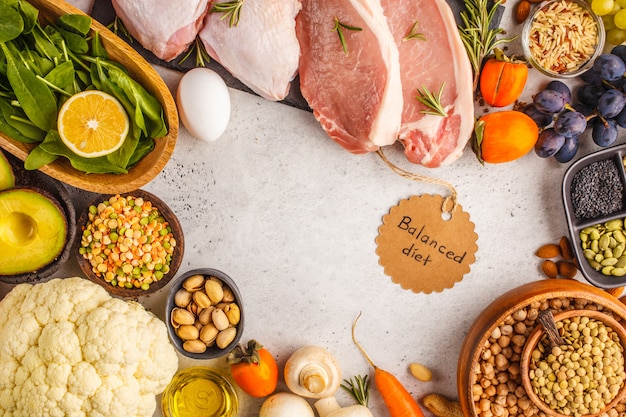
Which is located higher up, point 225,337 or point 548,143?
point 548,143

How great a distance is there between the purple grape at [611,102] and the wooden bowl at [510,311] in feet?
1.69

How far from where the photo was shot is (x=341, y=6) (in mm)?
1567

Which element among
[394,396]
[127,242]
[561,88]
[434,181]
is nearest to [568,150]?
[561,88]

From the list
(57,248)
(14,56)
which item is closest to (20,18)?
(14,56)

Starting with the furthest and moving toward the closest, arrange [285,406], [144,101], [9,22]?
[285,406] → [144,101] → [9,22]

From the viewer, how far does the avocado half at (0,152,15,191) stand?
1.53 m

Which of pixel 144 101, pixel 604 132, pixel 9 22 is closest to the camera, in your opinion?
pixel 9 22

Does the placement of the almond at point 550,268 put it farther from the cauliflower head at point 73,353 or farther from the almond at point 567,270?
the cauliflower head at point 73,353

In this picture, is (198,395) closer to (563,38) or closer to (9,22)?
(9,22)

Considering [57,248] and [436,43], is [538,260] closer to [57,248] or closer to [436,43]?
[436,43]

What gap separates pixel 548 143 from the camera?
1.61 metres

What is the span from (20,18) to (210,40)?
484 millimetres

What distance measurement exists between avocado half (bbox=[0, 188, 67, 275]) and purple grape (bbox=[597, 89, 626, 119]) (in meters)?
1.55

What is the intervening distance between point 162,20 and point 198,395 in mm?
1126
